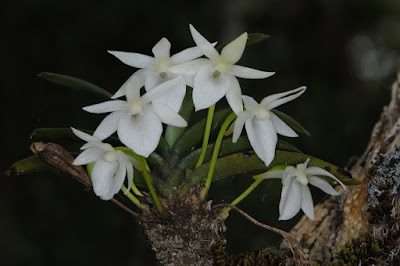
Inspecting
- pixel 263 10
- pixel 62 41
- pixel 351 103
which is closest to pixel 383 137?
pixel 351 103

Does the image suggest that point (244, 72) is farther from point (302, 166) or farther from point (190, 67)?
point (302, 166)

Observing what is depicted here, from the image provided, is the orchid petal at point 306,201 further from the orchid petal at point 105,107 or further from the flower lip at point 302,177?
the orchid petal at point 105,107

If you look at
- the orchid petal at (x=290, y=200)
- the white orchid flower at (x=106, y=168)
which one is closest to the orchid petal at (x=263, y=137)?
the orchid petal at (x=290, y=200)

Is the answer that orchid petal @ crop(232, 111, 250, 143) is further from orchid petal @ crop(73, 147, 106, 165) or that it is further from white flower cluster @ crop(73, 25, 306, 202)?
orchid petal @ crop(73, 147, 106, 165)

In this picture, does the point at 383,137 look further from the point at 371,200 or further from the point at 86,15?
the point at 86,15

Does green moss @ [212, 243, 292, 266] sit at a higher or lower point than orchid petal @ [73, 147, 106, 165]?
lower

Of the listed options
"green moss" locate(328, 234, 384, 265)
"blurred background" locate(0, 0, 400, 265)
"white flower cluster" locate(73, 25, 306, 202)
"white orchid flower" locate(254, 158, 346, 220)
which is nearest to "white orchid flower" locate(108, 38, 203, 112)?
"white flower cluster" locate(73, 25, 306, 202)

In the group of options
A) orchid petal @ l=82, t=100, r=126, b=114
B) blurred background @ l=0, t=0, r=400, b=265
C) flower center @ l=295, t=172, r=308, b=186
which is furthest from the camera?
blurred background @ l=0, t=0, r=400, b=265
